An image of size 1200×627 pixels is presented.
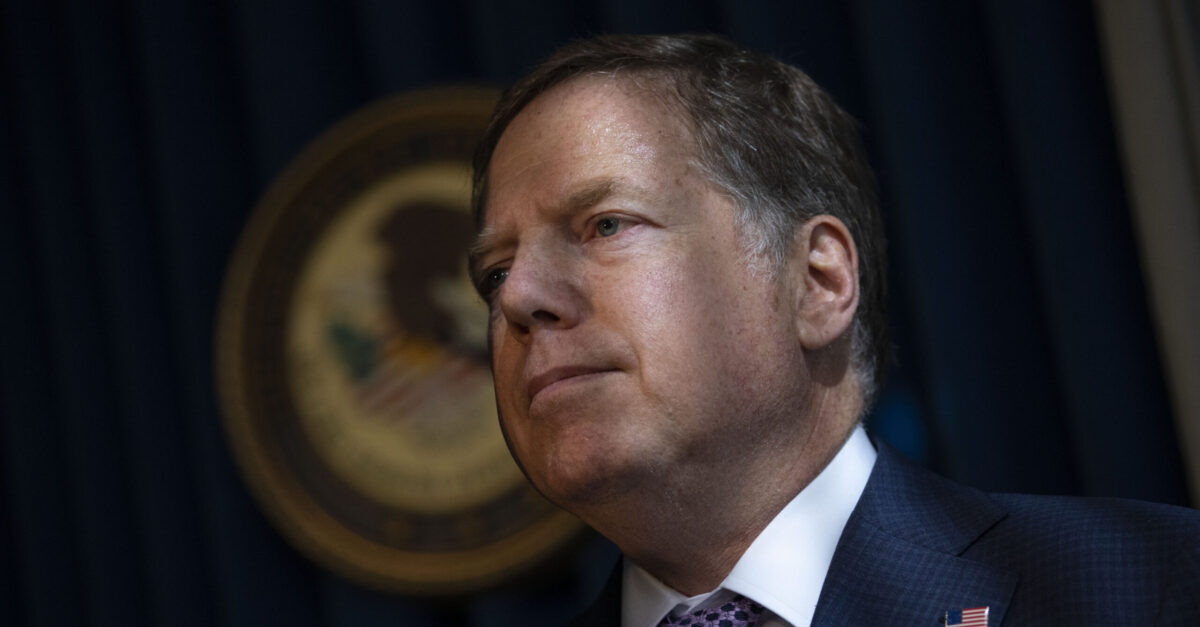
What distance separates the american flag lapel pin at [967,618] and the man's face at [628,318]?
273 millimetres

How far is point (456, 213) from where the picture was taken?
6.41 feet

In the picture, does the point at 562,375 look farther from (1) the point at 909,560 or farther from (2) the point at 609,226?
(1) the point at 909,560

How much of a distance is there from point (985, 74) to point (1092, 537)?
82 centimetres

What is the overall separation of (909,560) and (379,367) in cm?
109

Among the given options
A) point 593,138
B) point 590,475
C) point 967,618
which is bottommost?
point 967,618

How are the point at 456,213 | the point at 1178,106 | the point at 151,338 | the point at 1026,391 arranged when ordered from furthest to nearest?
the point at 151,338, the point at 456,213, the point at 1026,391, the point at 1178,106

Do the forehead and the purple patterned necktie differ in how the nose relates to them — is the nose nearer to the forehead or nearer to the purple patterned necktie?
the forehead

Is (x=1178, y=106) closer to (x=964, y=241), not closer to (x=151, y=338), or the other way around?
(x=964, y=241)

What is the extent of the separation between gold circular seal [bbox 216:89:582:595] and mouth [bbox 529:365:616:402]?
0.64m

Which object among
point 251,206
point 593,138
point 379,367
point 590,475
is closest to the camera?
point 590,475

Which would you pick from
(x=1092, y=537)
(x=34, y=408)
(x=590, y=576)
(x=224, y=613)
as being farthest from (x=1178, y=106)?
(x=34, y=408)

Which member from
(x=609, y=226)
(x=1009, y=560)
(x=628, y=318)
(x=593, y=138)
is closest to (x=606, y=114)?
(x=593, y=138)

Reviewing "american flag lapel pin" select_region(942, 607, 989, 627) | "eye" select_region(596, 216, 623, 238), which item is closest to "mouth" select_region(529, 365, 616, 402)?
"eye" select_region(596, 216, 623, 238)

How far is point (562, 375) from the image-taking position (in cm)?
122
